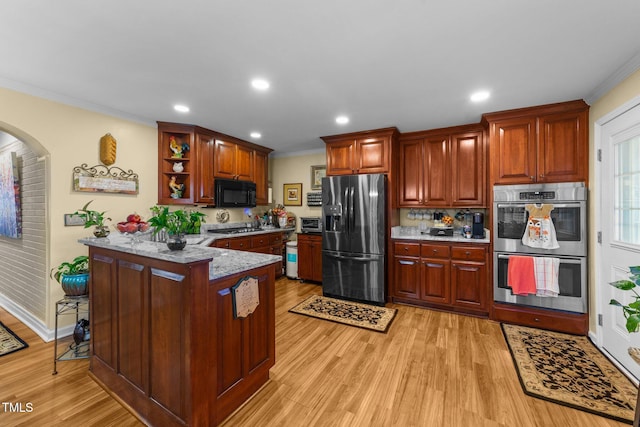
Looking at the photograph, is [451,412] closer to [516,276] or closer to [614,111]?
[516,276]

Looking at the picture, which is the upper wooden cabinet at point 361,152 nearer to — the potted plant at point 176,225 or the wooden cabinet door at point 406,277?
the wooden cabinet door at point 406,277

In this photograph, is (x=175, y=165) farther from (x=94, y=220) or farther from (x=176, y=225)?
(x=176, y=225)

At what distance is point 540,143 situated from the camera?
2.92 meters

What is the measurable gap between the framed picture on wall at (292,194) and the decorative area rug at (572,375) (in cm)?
392

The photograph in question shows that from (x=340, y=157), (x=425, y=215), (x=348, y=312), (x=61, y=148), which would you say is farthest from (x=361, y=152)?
(x=61, y=148)

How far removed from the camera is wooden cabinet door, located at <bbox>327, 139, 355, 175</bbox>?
4.04 metres

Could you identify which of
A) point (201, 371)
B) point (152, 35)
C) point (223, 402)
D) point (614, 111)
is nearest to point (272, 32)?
point (152, 35)

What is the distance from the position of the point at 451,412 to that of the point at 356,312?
1.67 m

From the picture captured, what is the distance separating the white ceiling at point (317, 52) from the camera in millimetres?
1520

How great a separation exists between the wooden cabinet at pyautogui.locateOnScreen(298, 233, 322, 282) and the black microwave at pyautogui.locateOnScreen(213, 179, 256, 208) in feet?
3.67

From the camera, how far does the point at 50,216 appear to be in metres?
Answer: 2.63

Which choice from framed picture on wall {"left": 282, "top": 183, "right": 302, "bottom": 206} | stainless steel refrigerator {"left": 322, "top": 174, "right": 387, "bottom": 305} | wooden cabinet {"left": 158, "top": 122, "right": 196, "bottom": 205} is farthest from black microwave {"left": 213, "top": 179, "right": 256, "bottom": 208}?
stainless steel refrigerator {"left": 322, "top": 174, "right": 387, "bottom": 305}

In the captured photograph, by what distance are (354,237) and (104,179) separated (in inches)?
124

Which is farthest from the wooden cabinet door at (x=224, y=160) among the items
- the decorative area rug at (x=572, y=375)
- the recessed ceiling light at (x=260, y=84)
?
the decorative area rug at (x=572, y=375)
